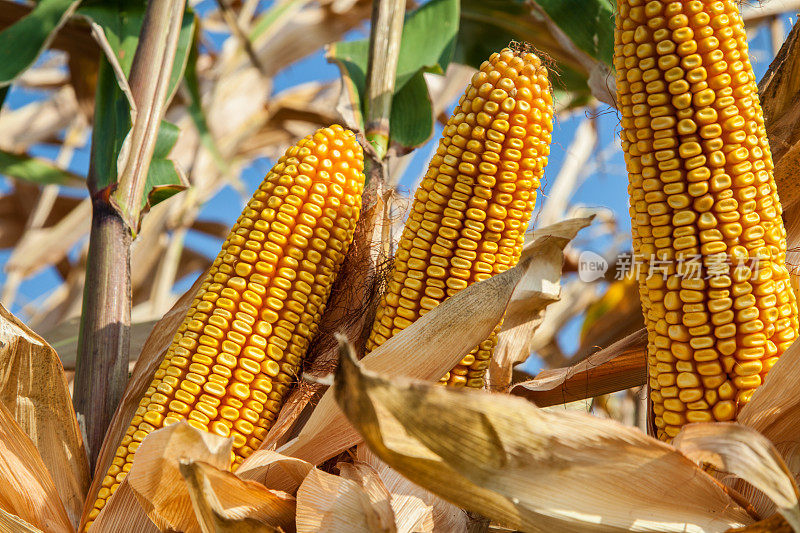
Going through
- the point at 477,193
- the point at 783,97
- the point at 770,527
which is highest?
the point at 783,97

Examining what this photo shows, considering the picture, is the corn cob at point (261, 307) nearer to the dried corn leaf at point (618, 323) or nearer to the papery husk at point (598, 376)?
the papery husk at point (598, 376)

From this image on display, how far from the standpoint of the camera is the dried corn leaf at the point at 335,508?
924 millimetres

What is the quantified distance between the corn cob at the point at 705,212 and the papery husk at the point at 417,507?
0.36 meters

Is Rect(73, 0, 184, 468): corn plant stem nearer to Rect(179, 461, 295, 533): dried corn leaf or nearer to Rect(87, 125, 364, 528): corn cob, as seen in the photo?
Rect(87, 125, 364, 528): corn cob

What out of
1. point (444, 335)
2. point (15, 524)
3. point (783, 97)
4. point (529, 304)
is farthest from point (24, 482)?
point (783, 97)

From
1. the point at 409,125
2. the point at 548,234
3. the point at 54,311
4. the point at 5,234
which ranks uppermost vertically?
the point at 409,125

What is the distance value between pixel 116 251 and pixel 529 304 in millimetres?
878

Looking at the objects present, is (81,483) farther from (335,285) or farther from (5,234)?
(5,234)

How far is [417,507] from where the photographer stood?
3.22 ft

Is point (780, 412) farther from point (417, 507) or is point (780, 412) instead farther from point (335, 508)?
point (335, 508)

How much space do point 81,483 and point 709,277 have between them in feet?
3.69

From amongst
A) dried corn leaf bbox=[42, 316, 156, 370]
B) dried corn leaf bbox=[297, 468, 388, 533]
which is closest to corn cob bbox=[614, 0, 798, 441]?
dried corn leaf bbox=[297, 468, 388, 533]

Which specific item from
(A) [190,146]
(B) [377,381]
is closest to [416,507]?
(B) [377,381]

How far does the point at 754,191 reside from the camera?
104cm
